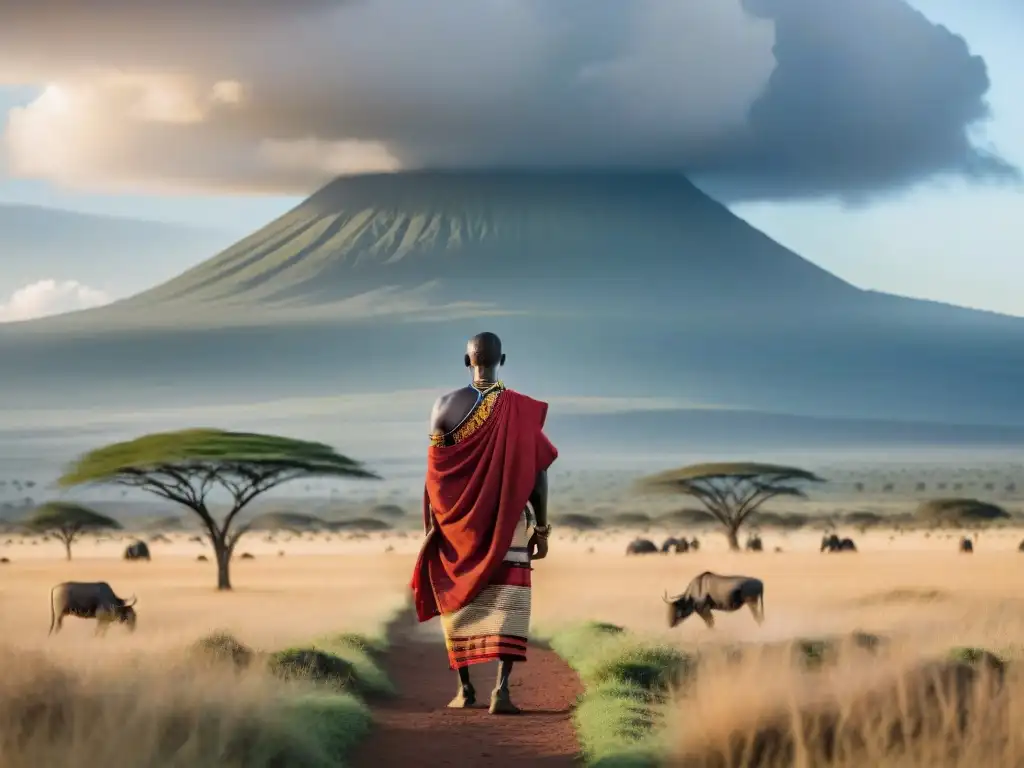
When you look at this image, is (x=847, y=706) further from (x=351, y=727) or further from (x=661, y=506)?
(x=661, y=506)

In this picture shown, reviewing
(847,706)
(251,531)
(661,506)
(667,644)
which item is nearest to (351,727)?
(847,706)

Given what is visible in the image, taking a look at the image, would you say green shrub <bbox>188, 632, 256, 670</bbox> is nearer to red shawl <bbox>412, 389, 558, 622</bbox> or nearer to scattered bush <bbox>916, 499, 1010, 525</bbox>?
red shawl <bbox>412, 389, 558, 622</bbox>

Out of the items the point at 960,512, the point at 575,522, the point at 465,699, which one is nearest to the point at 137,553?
the point at 575,522

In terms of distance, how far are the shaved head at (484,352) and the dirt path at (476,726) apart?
215cm

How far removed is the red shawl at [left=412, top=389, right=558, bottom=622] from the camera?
11.0m

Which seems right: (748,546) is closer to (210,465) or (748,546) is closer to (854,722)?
(210,465)

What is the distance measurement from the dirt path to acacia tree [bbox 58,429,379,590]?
24.3m

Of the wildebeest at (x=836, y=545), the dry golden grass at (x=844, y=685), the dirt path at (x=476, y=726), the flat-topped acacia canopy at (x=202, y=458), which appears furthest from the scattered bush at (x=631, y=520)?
the dirt path at (x=476, y=726)

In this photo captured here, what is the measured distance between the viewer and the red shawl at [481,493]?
36.1 feet

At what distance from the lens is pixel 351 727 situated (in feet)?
33.4

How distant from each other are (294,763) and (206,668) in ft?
8.44

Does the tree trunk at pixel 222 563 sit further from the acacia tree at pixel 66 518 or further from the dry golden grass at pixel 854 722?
the dry golden grass at pixel 854 722

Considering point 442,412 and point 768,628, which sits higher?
point 442,412

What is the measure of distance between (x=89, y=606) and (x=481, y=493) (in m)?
10.5
